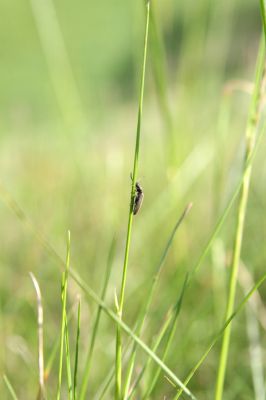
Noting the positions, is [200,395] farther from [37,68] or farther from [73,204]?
[37,68]

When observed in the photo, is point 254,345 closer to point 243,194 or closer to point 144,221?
point 243,194

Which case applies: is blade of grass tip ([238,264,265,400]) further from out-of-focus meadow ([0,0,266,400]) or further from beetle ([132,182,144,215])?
beetle ([132,182,144,215])

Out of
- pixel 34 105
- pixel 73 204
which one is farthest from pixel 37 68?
pixel 73 204

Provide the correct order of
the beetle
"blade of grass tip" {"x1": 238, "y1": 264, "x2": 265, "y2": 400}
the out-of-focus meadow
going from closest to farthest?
the beetle
"blade of grass tip" {"x1": 238, "y1": 264, "x2": 265, "y2": 400}
the out-of-focus meadow

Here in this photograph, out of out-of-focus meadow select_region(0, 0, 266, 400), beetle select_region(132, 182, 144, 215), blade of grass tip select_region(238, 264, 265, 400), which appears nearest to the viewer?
beetle select_region(132, 182, 144, 215)

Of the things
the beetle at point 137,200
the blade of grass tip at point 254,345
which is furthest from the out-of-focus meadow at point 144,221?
the beetle at point 137,200

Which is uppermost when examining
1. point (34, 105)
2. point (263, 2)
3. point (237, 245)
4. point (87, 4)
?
point (263, 2)

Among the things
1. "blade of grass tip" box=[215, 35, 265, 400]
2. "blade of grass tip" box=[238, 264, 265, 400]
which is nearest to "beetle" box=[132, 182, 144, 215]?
"blade of grass tip" box=[215, 35, 265, 400]

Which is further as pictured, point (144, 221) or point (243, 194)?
point (144, 221)

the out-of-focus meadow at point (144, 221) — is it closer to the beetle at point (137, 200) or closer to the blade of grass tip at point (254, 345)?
the blade of grass tip at point (254, 345)

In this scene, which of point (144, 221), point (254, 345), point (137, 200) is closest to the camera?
point (137, 200)

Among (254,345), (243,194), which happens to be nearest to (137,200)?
(243,194)
